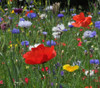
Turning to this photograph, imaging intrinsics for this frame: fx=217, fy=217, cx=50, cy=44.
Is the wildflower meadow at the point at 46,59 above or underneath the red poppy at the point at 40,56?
underneath

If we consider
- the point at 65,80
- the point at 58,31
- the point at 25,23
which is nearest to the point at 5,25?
the point at 25,23

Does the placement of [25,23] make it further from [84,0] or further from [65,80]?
[84,0]

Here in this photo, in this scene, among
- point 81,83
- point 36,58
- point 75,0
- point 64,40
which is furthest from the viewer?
point 75,0

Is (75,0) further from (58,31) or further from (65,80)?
(58,31)

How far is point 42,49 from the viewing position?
611 millimetres

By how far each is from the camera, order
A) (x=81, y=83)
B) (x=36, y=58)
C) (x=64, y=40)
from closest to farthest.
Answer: (x=36, y=58) → (x=81, y=83) → (x=64, y=40)

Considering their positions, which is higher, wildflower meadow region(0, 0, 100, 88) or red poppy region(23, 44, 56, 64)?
red poppy region(23, 44, 56, 64)

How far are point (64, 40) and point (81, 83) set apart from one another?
929 millimetres

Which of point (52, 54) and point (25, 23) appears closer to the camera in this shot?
point (52, 54)

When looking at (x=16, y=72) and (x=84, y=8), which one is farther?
(x=84, y=8)

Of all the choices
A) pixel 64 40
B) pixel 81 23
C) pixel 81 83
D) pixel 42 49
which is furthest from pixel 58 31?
pixel 64 40

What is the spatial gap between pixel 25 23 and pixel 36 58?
71 cm

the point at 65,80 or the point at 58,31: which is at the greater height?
the point at 58,31

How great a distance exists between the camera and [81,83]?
1.17 meters
